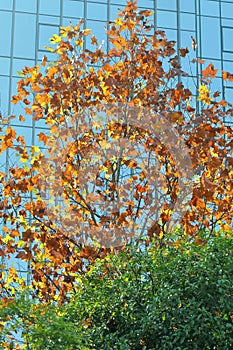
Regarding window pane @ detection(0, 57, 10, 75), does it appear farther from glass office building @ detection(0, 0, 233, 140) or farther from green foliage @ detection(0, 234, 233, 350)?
green foliage @ detection(0, 234, 233, 350)

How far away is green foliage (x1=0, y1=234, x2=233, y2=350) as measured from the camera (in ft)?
28.5

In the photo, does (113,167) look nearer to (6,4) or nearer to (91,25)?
(91,25)

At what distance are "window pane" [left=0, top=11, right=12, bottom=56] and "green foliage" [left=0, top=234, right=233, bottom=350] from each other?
957 inches

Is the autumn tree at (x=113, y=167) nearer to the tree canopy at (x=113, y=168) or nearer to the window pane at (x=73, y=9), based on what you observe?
the tree canopy at (x=113, y=168)

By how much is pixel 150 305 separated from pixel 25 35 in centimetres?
2550

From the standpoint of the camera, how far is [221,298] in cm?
870

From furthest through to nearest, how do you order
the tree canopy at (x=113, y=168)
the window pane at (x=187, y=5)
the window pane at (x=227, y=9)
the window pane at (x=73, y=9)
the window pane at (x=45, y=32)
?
the window pane at (x=227, y=9) < the window pane at (x=187, y=5) < the window pane at (x=73, y=9) < the window pane at (x=45, y=32) < the tree canopy at (x=113, y=168)

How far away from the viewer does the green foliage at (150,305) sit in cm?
868

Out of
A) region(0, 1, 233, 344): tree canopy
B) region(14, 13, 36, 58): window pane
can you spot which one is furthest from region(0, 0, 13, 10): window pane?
region(0, 1, 233, 344): tree canopy

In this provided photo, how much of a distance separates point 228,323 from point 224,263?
651 millimetres

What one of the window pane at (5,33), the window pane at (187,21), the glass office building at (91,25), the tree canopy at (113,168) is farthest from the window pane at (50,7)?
the tree canopy at (113,168)

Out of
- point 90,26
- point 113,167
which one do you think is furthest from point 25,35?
point 113,167

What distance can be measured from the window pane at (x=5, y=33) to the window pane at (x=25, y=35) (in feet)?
0.81

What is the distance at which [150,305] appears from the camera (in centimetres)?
894
